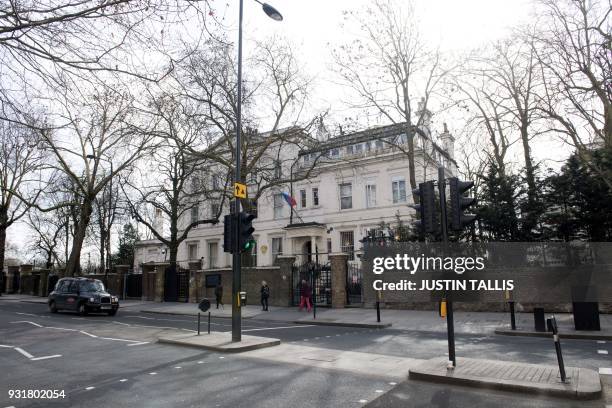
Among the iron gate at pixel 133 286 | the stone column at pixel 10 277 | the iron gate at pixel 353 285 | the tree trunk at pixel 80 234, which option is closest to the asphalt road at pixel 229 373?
the iron gate at pixel 353 285

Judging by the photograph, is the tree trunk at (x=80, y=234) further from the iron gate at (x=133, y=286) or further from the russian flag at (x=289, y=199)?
the russian flag at (x=289, y=199)

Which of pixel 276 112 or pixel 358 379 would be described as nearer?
pixel 358 379

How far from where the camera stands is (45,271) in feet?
147

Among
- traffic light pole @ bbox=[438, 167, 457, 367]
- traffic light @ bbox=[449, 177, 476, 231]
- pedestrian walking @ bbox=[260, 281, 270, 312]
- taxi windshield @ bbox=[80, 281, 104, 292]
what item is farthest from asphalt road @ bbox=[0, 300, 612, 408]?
pedestrian walking @ bbox=[260, 281, 270, 312]

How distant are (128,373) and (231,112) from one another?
22.4 m

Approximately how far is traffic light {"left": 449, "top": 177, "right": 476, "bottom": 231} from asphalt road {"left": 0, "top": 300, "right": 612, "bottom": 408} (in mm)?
2830

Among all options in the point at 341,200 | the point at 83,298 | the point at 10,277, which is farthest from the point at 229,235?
the point at 10,277

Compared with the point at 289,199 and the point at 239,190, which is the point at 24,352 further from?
the point at 289,199

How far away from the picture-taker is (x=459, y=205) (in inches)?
313

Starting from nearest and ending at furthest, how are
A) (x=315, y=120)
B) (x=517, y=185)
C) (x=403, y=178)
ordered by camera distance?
(x=517, y=185), (x=315, y=120), (x=403, y=178)

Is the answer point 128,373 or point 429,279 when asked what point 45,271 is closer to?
point 429,279

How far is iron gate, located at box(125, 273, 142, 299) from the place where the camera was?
3553 cm

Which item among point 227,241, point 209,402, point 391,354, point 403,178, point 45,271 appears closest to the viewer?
point 209,402

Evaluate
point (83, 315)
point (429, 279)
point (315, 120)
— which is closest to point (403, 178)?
point (315, 120)
